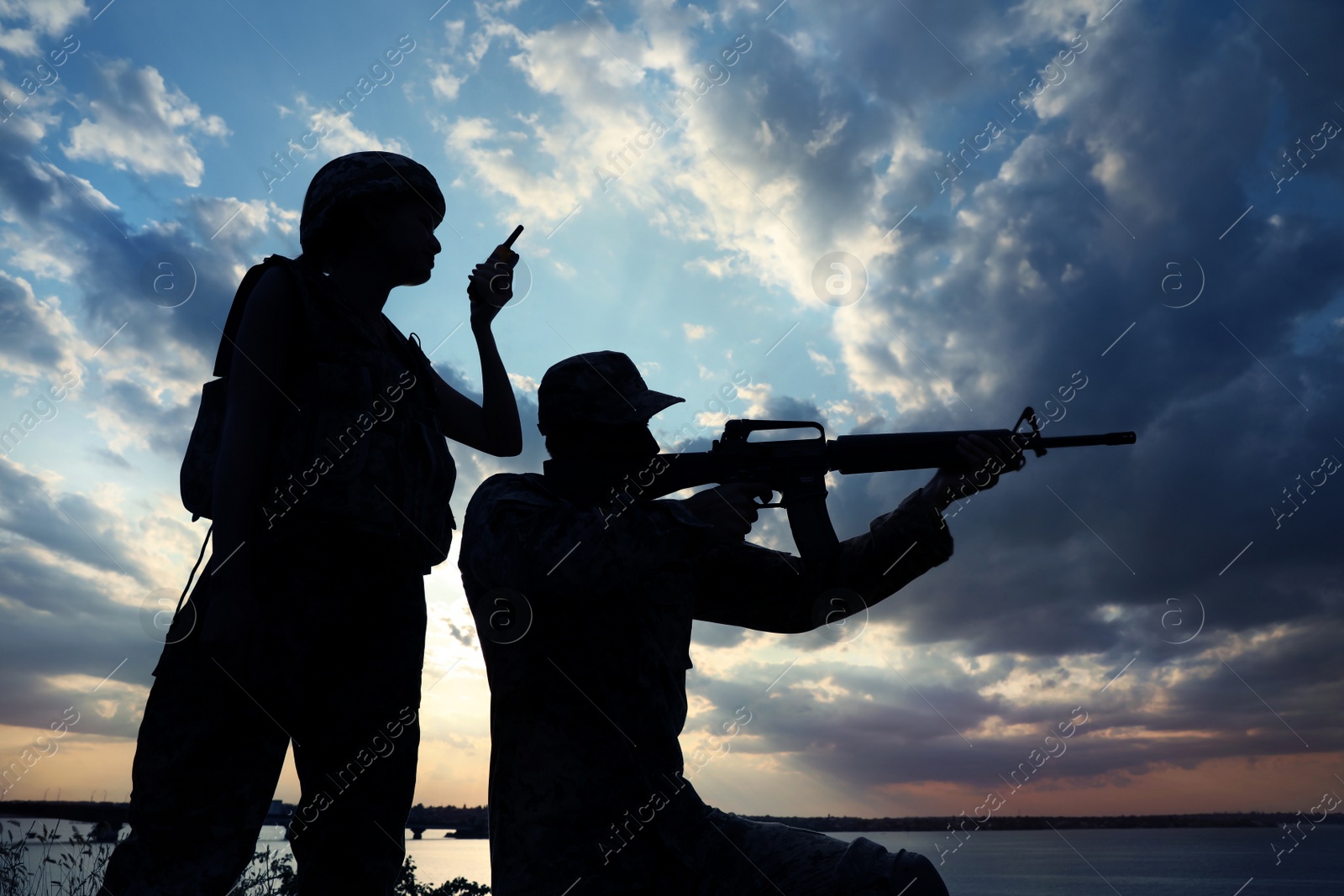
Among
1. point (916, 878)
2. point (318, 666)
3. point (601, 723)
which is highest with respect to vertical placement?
point (318, 666)

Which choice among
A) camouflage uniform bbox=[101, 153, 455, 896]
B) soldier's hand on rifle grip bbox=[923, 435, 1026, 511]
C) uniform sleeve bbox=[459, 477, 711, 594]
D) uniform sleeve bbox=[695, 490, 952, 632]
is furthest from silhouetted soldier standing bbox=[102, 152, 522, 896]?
soldier's hand on rifle grip bbox=[923, 435, 1026, 511]

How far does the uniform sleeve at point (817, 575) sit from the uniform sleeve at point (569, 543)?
0.91 metres

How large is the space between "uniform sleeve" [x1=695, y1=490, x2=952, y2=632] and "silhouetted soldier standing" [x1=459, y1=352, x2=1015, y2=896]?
0.67 m

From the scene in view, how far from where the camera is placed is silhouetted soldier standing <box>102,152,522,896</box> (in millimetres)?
2510

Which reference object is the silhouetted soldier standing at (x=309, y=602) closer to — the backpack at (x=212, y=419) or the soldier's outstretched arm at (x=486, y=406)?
the backpack at (x=212, y=419)

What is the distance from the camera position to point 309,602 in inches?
109

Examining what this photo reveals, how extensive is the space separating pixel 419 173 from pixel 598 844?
8.75ft

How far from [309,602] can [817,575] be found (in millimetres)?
2355

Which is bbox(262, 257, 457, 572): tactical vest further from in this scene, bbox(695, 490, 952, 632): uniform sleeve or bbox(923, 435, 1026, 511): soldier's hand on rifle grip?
bbox(923, 435, 1026, 511): soldier's hand on rifle grip

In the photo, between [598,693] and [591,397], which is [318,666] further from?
[591,397]

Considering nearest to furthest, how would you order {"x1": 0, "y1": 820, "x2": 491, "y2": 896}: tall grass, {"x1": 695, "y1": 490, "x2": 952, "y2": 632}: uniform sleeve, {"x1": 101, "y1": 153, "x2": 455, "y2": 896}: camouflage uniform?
{"x1": 101, "y1": 153, "x2": 455, "y2": 896}: camouflage uniform < {"x1": 695, "y1": 490, "x2": 952, "y2": 632}: uniform sleeve < {"x1": 0, "y1": 820, "x2": 491, "y2": 896}: tall grass

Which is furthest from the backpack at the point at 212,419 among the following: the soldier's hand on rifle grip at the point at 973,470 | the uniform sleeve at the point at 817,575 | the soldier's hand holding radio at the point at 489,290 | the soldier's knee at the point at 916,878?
the soldier's hand on rifle grip at the point at 973,470

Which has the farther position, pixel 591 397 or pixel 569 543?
pixel 591 397

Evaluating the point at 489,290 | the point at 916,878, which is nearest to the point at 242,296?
the point at 489,290
